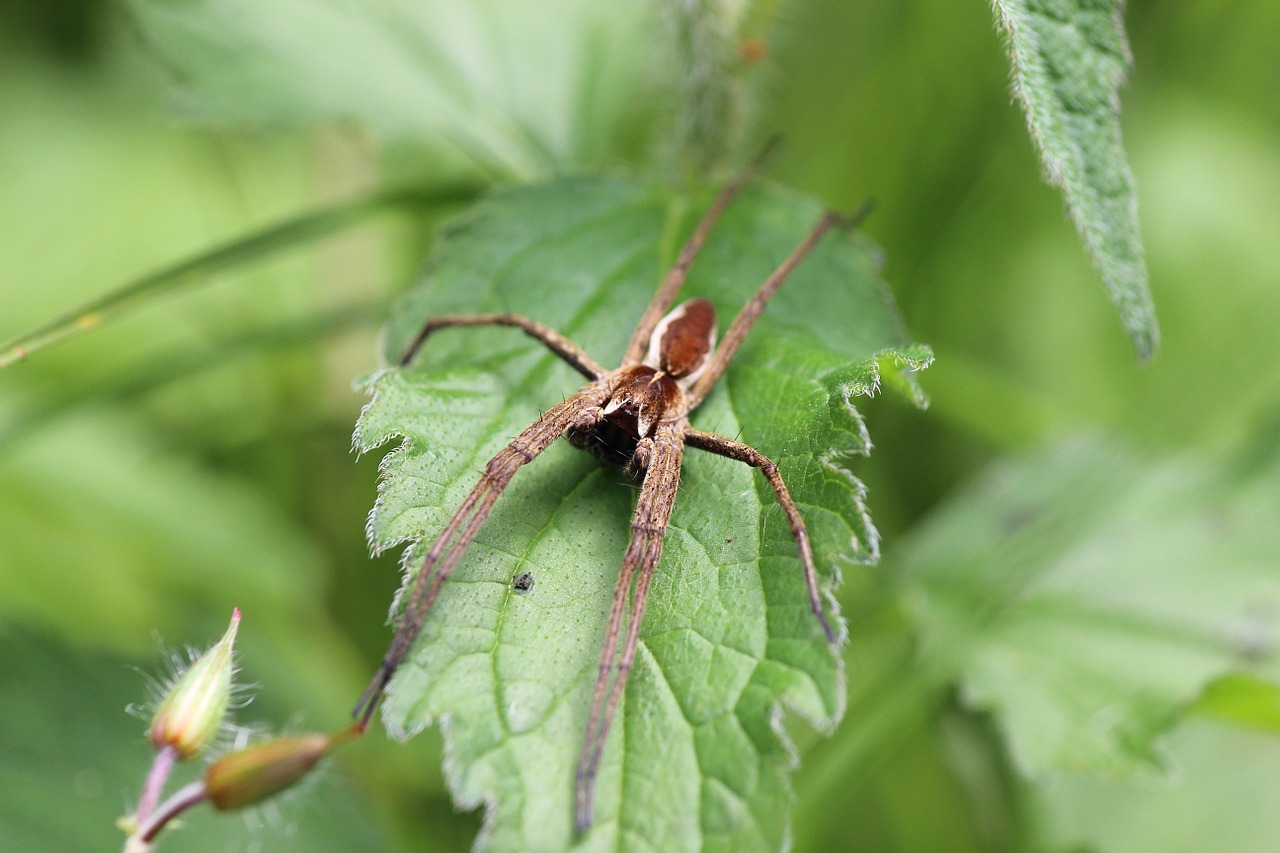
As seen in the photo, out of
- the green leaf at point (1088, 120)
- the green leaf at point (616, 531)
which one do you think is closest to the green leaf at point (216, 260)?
the green leaf at point (616, 531)

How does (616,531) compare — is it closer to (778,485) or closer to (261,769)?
(778,485)

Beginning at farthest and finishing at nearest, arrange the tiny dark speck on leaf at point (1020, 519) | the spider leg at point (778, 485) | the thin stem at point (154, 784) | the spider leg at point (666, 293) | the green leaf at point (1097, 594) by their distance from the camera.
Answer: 1. the tiny dark speck on leaf at point (1020, 519)
2. the green leaf at point (1097, 594)
3. the spider leg at point (666, 293)
4. the spider leg at point (778, 485)
5. the thin stem at point (154, 784)

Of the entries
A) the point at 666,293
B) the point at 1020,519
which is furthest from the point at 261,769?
the point at 1020,519

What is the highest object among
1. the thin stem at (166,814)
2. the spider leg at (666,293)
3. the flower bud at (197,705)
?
the spider leg at (666,293)

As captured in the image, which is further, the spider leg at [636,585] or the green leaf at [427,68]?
the green leaf at [427,68]

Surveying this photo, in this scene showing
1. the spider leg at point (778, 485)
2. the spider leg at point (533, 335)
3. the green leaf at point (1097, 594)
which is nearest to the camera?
the spider leg at point (778, 485)

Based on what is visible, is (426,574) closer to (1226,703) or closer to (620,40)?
(1226,703)

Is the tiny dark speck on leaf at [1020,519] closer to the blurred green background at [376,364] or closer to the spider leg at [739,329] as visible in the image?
the blurred green background at [376,364]
